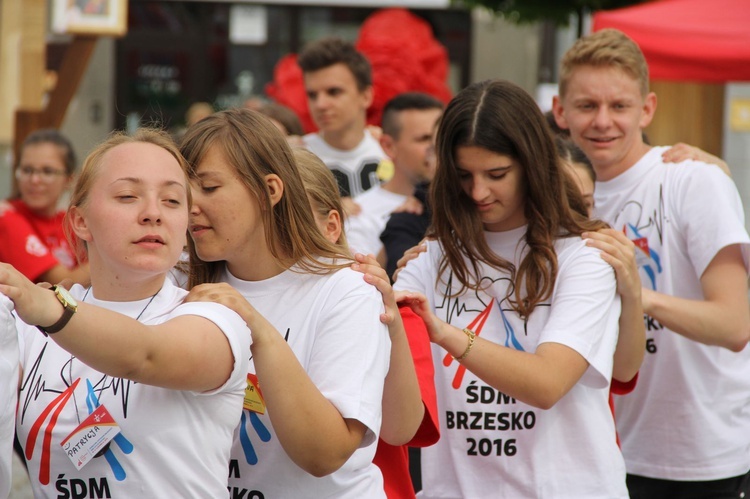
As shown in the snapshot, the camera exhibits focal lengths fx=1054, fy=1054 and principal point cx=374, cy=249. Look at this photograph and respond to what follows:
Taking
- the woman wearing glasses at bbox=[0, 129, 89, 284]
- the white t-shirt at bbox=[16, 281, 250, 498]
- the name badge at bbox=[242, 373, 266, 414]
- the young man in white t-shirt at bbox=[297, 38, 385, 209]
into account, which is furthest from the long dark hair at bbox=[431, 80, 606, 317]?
the woman wearing glasses at bbox=[0, 129, 89, 284]

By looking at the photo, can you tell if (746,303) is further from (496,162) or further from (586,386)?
(496,162)

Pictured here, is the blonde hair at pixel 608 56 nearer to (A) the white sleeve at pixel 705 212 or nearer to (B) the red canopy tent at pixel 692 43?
(A) the white sleeve at pixel 705 212

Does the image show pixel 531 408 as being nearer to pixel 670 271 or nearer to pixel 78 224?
pixel 670 271

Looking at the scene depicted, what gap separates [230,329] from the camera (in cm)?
188

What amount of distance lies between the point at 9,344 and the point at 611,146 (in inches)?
82.1

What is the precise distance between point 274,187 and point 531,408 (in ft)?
2.90

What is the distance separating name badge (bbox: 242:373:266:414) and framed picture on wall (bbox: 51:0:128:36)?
429 cm

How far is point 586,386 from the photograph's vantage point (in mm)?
2627

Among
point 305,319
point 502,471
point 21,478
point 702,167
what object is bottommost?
point 21,478

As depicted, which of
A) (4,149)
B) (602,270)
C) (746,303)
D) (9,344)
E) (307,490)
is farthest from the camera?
(4,149)

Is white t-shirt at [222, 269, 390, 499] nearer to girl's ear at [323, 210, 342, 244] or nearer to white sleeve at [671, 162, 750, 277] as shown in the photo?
girl's ear at [323, 210, 342, 244]

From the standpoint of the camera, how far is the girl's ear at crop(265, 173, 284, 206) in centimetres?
225

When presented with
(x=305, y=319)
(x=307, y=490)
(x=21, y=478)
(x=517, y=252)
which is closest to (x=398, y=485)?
(x=307, y=490)

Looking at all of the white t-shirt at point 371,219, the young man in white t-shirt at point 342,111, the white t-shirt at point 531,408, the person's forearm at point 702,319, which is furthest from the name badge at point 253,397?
the young man in white t-shirt at point 342,111
